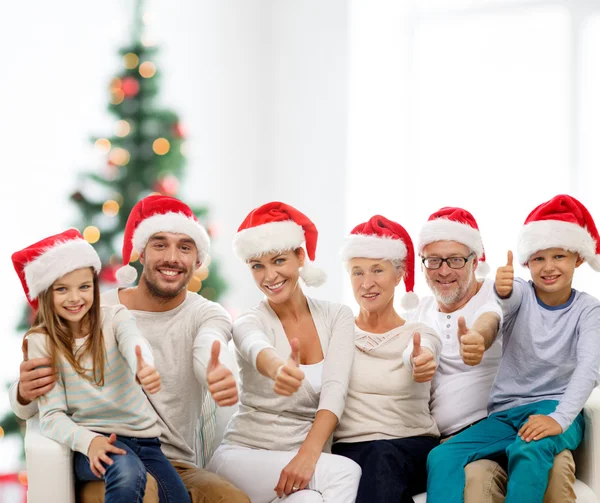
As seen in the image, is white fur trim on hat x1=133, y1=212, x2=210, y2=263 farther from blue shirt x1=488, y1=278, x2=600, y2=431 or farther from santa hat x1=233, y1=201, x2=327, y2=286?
blue shirt x1=488, y1=278, x2=600, y2=431

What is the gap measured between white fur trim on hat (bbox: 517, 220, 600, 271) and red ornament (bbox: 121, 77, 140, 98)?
6.72ft

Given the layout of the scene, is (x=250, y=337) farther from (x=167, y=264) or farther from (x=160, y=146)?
(x=160, y=146)

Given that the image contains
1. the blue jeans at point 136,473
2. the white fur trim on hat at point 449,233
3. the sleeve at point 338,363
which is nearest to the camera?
the blue jeans at point 136,473

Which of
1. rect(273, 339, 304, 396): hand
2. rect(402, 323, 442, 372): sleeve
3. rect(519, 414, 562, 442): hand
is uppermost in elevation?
rect(402, 323, 442, 372): sleeve

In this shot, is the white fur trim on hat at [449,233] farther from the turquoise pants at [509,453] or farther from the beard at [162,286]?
the beard at [162,286]

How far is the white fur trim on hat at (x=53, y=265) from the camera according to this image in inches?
83.6

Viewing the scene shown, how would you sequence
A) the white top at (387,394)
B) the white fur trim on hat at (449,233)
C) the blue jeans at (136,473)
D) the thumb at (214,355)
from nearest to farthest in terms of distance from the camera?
the blue jeans at (136,473), the thumb at (214,355), the white top at (387,394), the white fur trim on hat at (449,233)

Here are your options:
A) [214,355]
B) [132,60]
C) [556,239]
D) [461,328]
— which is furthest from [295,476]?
[132,60]

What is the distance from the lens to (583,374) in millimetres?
2209

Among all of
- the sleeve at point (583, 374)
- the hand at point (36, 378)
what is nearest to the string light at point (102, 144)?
the hand at point (36, 378)

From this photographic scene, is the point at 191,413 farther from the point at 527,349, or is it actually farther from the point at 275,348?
the point at 527,349

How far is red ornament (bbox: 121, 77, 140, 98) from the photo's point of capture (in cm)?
360

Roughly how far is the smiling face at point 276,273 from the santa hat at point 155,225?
0.69 feet

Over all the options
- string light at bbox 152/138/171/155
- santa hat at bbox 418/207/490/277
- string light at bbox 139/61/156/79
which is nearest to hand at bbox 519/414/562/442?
santa hat at bbox 418/207/490/277
